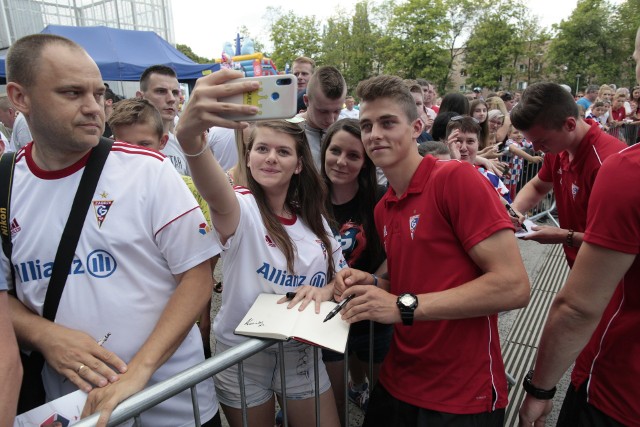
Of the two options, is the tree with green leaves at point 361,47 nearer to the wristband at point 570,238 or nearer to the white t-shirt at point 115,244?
the wristband at point 570,238

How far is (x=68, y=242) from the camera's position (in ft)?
4.58

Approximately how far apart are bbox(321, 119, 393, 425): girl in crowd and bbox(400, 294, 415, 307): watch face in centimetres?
73

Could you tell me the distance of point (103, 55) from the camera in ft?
35.1

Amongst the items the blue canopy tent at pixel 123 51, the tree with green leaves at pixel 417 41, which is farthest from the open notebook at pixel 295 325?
the tree with green leaves at pixel 417 41

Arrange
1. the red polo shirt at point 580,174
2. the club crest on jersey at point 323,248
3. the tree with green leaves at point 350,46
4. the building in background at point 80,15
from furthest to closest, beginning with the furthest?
the tree with green leaves at point 350,46, the building in background at point 80,15, the red polo shirt at point 580,174, the club crest on jersey at point 323,248

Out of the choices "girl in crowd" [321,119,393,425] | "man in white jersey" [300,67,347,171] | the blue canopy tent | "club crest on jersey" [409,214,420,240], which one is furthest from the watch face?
the blue canopy tent

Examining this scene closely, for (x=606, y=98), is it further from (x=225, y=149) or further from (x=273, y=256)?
(x=273, y=256)

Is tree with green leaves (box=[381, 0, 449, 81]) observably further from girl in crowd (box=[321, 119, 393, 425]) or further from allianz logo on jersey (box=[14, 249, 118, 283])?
allianz logo on jersey (box=[14, 249, 118, 283])

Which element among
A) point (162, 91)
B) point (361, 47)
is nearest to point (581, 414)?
point (162, 91)

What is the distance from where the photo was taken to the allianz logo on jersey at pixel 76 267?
1.41 metres

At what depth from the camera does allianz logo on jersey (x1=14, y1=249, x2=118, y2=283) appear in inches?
55.7

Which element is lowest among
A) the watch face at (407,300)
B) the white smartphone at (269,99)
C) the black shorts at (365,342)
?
the black shorts at (365,342)

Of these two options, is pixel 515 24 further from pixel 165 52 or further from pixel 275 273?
pixel 275 273

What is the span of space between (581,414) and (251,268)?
149cm
